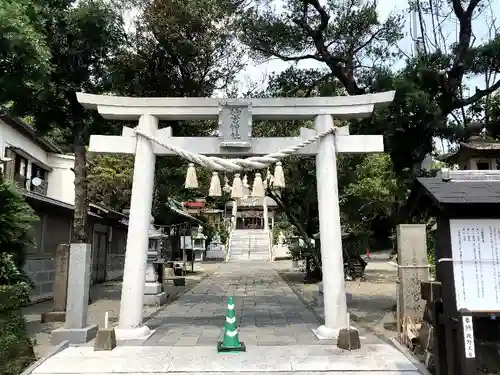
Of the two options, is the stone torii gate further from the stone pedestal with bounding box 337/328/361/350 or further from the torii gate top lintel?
the stone pedestal with bounding box 337/328/361/350

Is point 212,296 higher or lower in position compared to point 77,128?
lower

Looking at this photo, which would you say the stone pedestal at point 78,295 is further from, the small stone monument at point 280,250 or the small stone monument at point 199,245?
the small stone monument at point 280,250

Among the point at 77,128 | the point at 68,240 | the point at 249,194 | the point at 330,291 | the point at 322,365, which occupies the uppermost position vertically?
the point at 77,128

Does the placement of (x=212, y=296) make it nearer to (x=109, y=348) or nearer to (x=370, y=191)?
(x=109, y=348)

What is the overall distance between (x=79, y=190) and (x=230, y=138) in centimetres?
559

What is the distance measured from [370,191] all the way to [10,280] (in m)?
22.6

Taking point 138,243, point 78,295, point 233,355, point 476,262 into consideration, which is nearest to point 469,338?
point 476,262

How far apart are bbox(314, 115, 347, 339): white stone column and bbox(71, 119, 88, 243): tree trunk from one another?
23.2 ft

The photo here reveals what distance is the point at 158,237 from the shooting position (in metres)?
15.1

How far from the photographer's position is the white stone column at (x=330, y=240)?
8.42 meters

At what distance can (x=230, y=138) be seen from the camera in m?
9.10

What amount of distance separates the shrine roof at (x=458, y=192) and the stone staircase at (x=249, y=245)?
126 ft

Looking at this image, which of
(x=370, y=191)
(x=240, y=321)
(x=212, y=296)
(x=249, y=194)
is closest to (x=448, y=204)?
(x=249, y=194)

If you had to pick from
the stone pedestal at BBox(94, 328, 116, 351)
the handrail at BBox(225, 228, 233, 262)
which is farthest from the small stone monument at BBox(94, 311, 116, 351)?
the handrail at BBox(225, 228, 233, 262)
